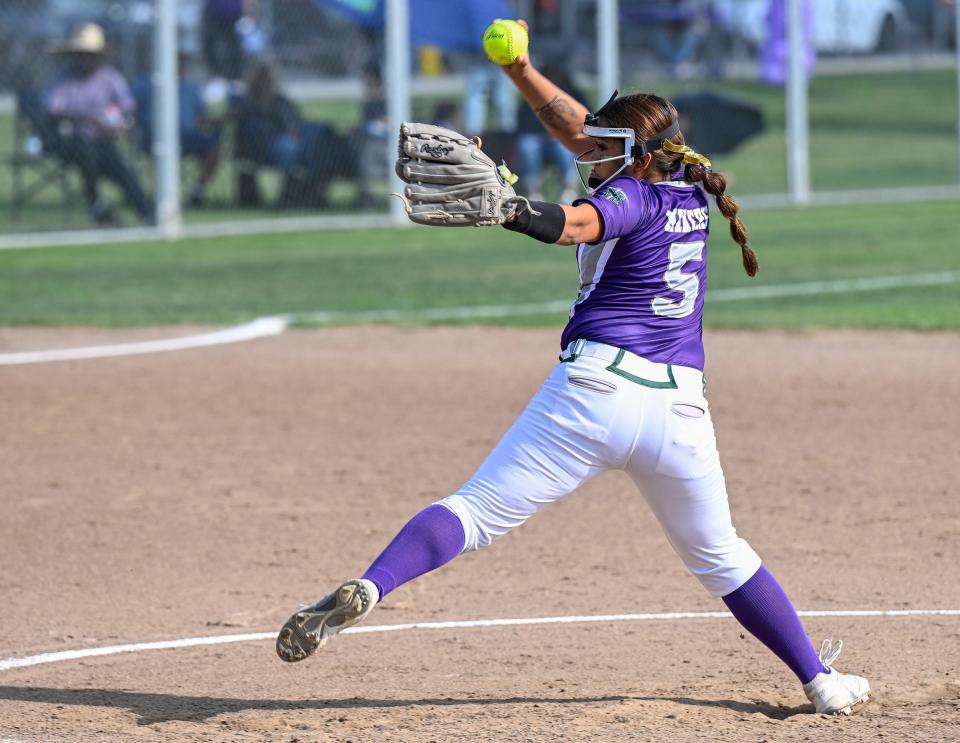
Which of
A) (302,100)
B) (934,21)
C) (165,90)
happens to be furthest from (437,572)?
(934,21)

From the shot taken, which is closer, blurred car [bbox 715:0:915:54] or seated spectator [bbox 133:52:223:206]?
seated spectator [bbox 133:52:223:206]

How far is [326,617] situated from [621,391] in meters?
0.94

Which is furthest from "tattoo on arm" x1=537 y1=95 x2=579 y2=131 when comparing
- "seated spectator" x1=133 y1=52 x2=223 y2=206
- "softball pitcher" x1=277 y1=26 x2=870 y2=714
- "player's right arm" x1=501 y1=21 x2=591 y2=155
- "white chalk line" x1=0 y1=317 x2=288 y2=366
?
"seated spectator" x1=133 y1=52 x2=223 y2=206

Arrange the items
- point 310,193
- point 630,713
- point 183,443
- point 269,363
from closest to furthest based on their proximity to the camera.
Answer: point 630,713 → point 183,443 → point 269,363 → point 310,193

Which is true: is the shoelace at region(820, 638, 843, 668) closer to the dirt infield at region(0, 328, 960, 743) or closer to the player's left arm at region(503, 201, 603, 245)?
the dirt infield at region(0, 328, 960, 743)

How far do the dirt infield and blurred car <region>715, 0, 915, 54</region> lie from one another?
43.5ft

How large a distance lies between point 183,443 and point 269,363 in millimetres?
2111

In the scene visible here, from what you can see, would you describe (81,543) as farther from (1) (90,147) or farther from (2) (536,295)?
(1) (90,147)

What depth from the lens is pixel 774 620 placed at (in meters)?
4.32

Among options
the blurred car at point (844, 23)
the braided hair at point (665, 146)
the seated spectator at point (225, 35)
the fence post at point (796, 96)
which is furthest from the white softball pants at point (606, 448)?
the blurred car at point (844, 23)

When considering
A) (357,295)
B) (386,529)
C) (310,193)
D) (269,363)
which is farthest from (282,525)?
(310,193)

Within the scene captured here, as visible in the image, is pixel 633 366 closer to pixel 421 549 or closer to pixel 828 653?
pixel 421 549

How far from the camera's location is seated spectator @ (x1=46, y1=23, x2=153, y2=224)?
16422 millimetres

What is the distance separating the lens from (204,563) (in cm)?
614
